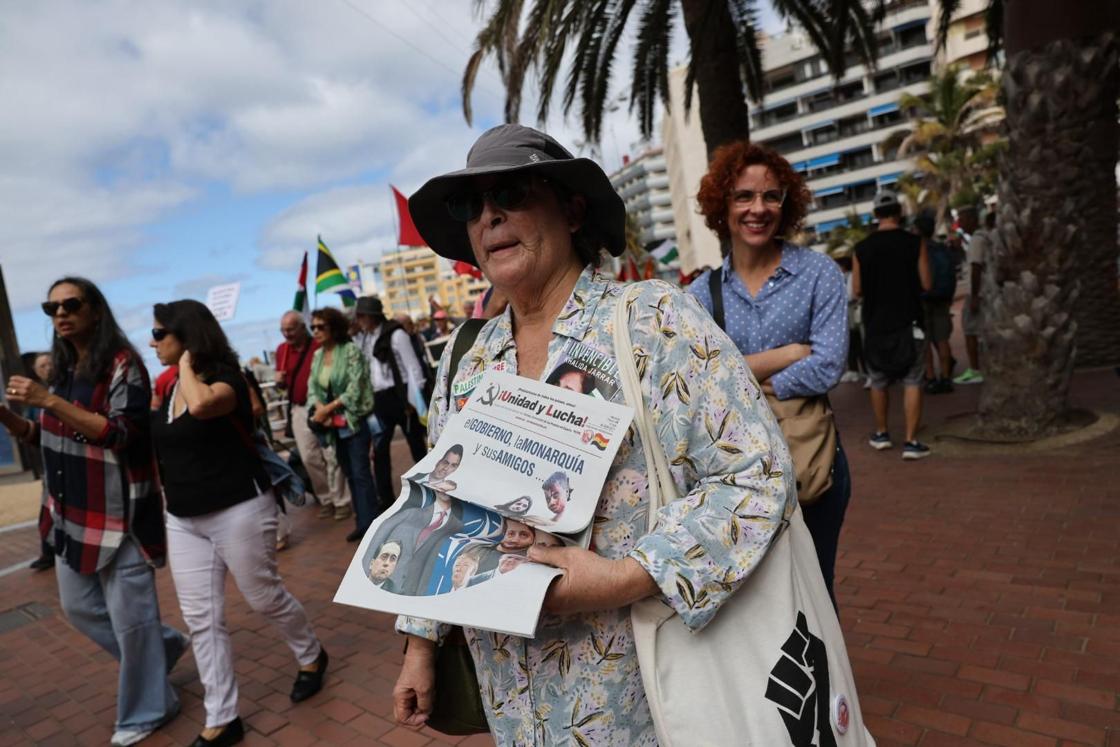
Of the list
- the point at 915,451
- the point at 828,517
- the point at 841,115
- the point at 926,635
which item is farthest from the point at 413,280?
the point at 828,517

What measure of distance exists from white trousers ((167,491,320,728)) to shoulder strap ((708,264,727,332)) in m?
2.27

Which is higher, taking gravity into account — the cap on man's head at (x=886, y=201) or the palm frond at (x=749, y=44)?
the palm frond at (x=749, y=44)

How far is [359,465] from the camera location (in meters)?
6.07

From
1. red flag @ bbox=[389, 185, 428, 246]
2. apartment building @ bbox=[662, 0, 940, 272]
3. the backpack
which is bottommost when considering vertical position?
the backpack

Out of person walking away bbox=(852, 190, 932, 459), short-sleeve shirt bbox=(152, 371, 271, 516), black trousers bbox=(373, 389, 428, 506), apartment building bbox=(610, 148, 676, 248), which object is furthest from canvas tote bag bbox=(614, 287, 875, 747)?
apartment building bbox=(610, 148, 676, 248)

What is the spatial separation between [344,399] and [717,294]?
4074mm

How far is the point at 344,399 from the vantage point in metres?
5.95

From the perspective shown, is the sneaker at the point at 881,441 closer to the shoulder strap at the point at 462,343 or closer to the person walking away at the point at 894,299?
the person walking away at the point at 894,299

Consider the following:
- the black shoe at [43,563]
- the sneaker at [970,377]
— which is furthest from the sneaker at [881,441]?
the black shoe at [43,563]

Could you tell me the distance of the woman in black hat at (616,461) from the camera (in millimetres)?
1219

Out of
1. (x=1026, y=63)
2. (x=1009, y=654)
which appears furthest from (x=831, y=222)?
(x=1009, y=654)

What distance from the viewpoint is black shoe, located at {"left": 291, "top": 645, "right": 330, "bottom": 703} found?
3652mm

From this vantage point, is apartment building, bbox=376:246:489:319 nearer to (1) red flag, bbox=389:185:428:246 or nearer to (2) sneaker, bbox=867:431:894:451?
(1) red flag, bbox=389:185:428:246

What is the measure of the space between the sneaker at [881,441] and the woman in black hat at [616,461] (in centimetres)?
545
